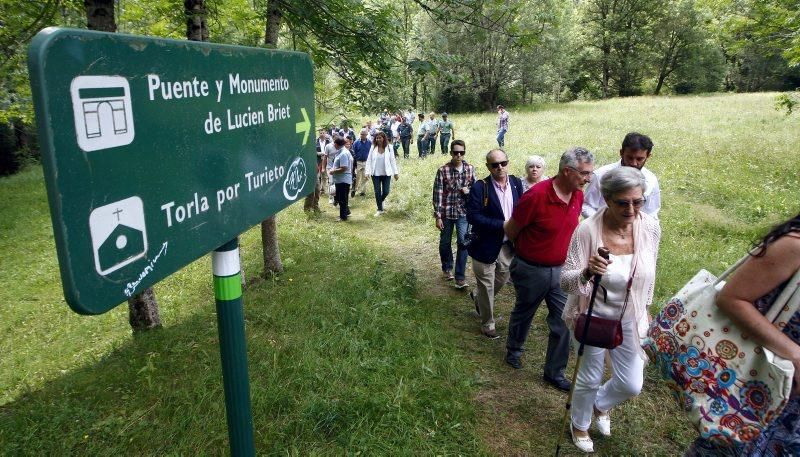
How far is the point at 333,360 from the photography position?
390cm

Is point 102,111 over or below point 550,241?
over

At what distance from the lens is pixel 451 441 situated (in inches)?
123

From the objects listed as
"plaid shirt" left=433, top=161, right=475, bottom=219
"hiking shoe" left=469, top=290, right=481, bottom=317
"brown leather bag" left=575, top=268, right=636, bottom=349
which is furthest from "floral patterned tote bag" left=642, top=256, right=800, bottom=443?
"plaid shirt" left=433, top=161, right=475, bottom=219

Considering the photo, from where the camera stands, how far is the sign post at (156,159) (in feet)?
2.80

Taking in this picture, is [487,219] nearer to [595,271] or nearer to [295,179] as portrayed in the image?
[595,271]

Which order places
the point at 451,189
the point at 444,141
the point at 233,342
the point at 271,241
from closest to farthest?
the point at 233,342 → the point at 451,189 → the point at 271,241 → the point at 444,141

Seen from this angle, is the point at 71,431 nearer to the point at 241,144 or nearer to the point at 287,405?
the point at 287,405

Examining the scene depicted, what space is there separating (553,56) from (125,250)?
113ft

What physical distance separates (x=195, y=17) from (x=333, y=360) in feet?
12.1

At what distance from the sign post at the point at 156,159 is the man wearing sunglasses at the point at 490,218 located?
10.3 ft

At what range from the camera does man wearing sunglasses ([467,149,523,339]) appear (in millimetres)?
4613

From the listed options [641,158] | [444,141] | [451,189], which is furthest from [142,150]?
[444,141]

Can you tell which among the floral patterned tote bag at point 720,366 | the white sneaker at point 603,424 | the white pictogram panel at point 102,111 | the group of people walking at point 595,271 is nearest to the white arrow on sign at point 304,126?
the white pictogram panel at point 102,111

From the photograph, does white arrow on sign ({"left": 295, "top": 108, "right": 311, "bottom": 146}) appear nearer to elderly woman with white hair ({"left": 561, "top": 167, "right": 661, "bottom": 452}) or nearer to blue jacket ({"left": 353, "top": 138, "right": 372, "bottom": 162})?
elderly woman with white hair ({"left": 561, "top": 167, "right": 661, "bottom": 452})
